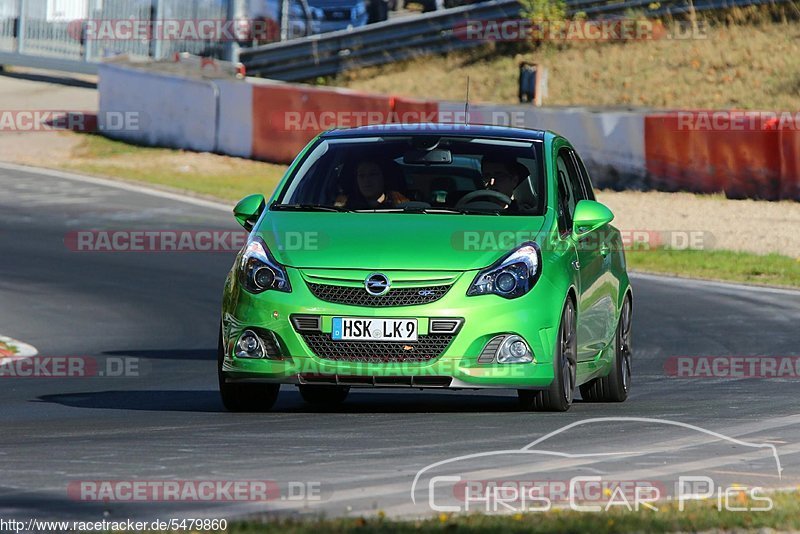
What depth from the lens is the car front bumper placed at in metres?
8.56

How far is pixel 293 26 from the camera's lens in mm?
41656

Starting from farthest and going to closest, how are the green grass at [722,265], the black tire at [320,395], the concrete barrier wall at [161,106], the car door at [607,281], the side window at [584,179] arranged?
the concrete barrier wall at [161,106] → the green grass at [722,265] → the side window at [584,179] → the black tire at [320,395] → the car door at [607,281]

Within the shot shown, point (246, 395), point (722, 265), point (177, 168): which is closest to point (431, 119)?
point (177, 168)

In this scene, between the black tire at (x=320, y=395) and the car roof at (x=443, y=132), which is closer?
the car roof at (x=443, y=132)

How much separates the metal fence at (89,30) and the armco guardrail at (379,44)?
1.42 m

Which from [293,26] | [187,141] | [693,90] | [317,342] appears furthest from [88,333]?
[293,26]

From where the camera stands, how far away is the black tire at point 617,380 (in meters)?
10.2

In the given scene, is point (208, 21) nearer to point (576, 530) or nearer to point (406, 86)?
point (406, 86)

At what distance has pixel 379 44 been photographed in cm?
3916

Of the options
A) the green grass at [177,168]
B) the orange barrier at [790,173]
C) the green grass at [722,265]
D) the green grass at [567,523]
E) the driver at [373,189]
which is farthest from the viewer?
the green grass at [177,168]

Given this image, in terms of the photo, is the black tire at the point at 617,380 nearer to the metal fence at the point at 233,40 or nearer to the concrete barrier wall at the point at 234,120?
the concrete barrier wall at the point at 234,120

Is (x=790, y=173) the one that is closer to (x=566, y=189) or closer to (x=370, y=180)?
(x=566, y=189)

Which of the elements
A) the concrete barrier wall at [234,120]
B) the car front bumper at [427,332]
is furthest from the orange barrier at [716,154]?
the car front bumper at [427,332]

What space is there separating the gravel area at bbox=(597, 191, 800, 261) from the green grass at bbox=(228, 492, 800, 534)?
52.3 ft
